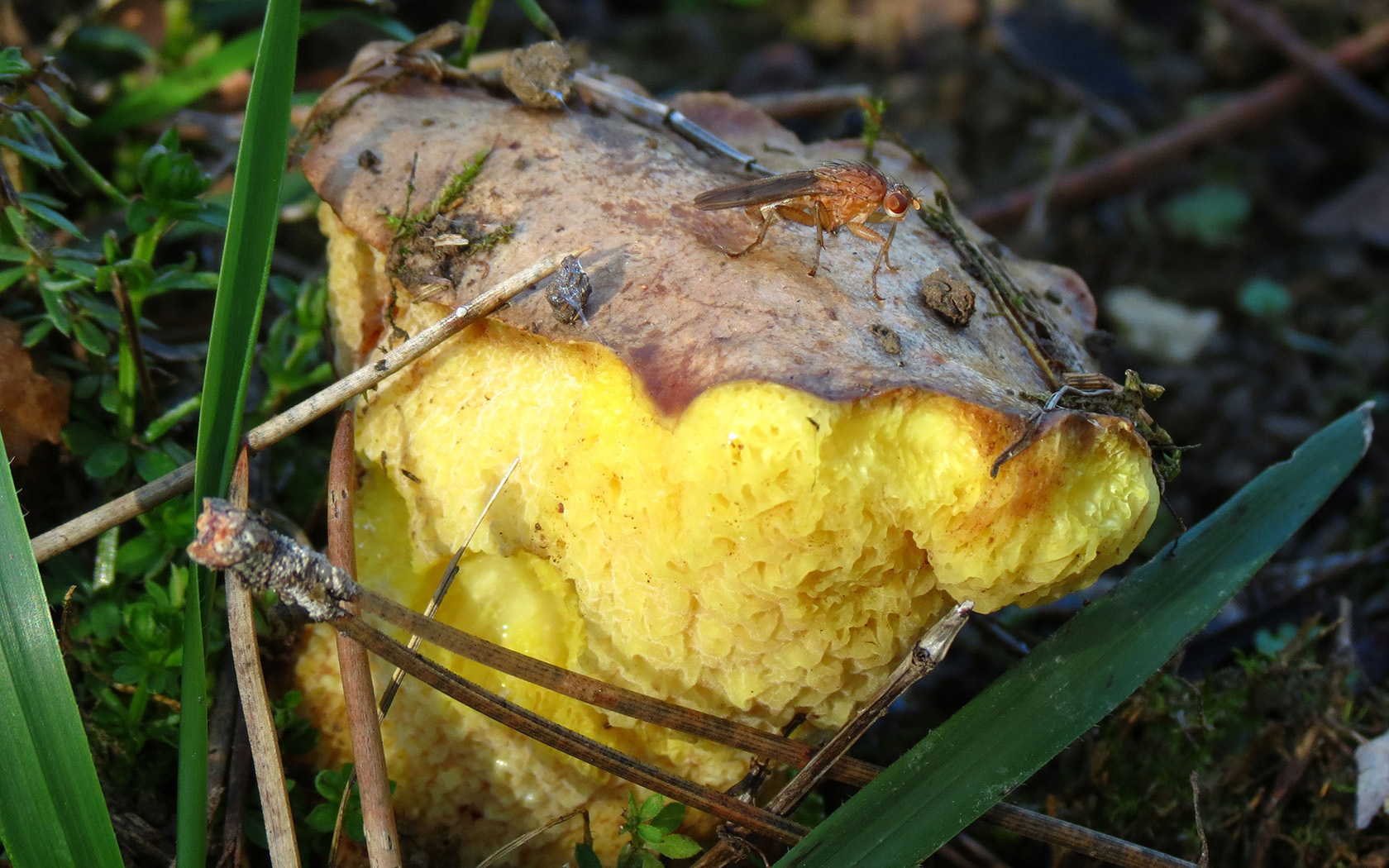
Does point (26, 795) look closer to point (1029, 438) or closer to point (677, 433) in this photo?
point (677, 433)

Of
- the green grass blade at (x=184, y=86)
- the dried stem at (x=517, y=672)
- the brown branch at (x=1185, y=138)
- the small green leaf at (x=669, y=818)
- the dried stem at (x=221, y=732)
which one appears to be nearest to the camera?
the dried stem at (x=517, y=672)

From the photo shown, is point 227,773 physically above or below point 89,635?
below

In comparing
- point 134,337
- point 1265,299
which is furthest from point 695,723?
point 1265,299

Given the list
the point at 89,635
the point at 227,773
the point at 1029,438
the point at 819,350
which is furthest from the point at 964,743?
the point at 89,635

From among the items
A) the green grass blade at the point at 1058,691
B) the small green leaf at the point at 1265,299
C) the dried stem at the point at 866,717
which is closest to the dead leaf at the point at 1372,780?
the green grass blade at the point at 1058,691

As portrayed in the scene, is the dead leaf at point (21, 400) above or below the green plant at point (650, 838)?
above

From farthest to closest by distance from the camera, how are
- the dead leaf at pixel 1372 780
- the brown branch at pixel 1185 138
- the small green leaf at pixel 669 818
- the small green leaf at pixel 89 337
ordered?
the brown branch at pixel 1185 138, the dead leaf at pixel 1372 780, the small green leaf at pixel 89 337, the small green leaf at pixel 669 818

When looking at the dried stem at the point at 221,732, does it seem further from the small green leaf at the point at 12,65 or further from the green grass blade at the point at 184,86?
the green grass blade at the point at 184,86

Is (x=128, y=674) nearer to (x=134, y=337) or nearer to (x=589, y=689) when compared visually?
(x=134, y=337)
